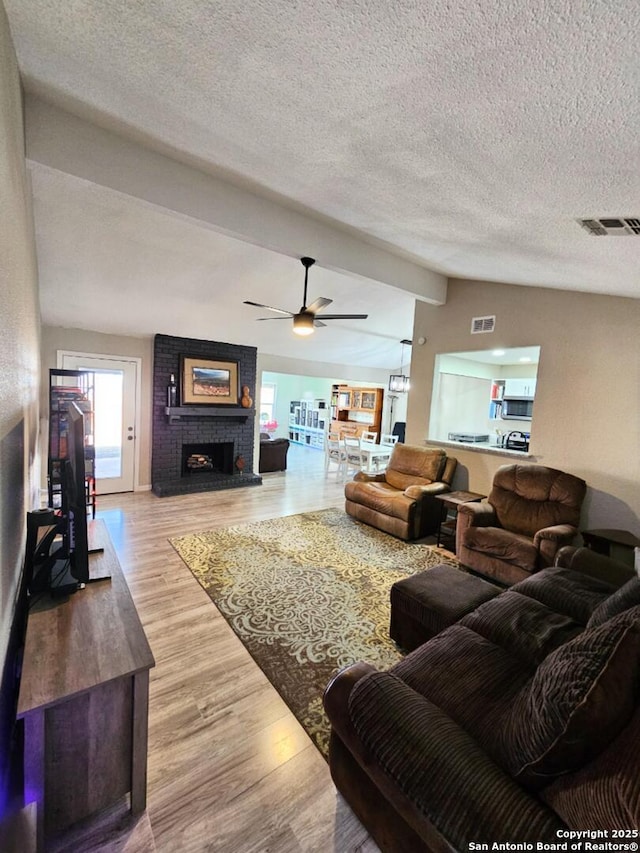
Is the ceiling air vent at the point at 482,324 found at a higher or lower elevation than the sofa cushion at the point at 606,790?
higher

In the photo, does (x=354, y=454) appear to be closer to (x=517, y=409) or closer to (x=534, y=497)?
(x=517, y=409)

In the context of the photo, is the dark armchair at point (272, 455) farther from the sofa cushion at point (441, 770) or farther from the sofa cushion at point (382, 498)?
the sofa cushion at point (441, 770)

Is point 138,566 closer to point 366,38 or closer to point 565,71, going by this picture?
point 366,38

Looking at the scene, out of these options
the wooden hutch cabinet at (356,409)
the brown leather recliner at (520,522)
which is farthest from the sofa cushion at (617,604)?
the wooden hutch cabinet at (356,409)

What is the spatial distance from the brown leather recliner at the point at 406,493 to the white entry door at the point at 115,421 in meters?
3.43

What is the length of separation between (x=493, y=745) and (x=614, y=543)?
259cm

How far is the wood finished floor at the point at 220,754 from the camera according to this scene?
133 cm

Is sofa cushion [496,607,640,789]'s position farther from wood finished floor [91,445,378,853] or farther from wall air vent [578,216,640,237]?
wall air vent [578,216,640,237]

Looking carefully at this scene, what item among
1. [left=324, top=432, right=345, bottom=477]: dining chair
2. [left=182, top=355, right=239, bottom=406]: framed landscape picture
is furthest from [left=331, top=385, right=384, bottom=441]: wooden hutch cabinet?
[left=182, top=355, right=239, bottom=406]: framed landscape picture

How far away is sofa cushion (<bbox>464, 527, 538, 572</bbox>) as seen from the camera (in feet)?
9.84

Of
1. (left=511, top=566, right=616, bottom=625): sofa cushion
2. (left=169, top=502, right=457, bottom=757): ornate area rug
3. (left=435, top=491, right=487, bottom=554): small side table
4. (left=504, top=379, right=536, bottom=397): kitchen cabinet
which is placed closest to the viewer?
(left=511, top=566, right=616, bottom=625): sofa cushion

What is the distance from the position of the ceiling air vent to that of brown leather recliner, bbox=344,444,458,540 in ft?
4.98

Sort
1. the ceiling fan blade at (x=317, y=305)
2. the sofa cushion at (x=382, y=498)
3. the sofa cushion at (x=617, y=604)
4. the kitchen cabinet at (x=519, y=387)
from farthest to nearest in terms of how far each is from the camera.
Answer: the kitchen cabinet at (x=519, y=387) → the sofa cushion at (x=382, y=498) → the ceiling fan blade at (x=317, y=305) → the sofa cushion at (x=617, y=604)

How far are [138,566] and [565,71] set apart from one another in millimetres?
3951
